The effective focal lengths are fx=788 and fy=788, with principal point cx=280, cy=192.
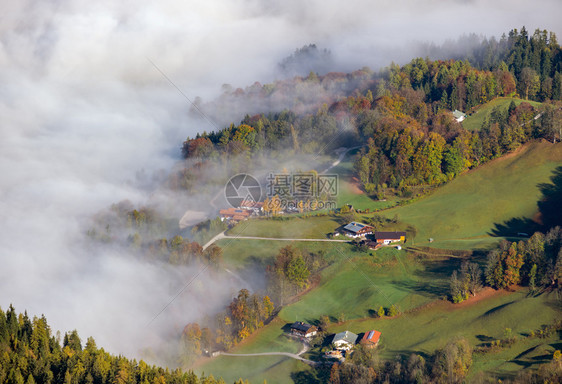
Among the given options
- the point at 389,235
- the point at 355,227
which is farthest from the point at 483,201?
the point at 355,227

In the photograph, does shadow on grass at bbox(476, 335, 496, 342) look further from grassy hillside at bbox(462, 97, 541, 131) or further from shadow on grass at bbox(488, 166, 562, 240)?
grassy hillside at bbox(462, 97, 541, 131)

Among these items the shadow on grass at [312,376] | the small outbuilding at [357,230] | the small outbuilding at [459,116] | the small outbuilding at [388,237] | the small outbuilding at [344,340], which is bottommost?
the shadow on grass at [312,376]

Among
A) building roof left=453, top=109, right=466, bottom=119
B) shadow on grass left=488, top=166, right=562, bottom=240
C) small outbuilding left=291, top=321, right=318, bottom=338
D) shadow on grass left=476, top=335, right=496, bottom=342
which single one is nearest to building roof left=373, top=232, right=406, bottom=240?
shadow on grass left=488, top=166, right=562, bottom=240

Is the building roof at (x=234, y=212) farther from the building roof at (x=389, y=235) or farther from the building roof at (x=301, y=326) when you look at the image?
the building roof at (x=301, y=326)

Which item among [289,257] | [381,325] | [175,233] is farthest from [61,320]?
[381,325]

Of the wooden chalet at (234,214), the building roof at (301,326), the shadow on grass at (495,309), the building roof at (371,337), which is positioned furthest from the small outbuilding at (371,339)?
the wooden chalet at (234,214)

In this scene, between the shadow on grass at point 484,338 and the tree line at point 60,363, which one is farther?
the shadow on grass at point 484,338

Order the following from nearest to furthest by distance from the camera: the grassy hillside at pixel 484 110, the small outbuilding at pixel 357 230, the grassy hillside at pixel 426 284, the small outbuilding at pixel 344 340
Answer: the grassy hillside at pixel 426 284 → the small outbuilding at pixel 344 340 → the small outbuilding at pixel 357 230 → the grassy hillside at pixel 484 110
